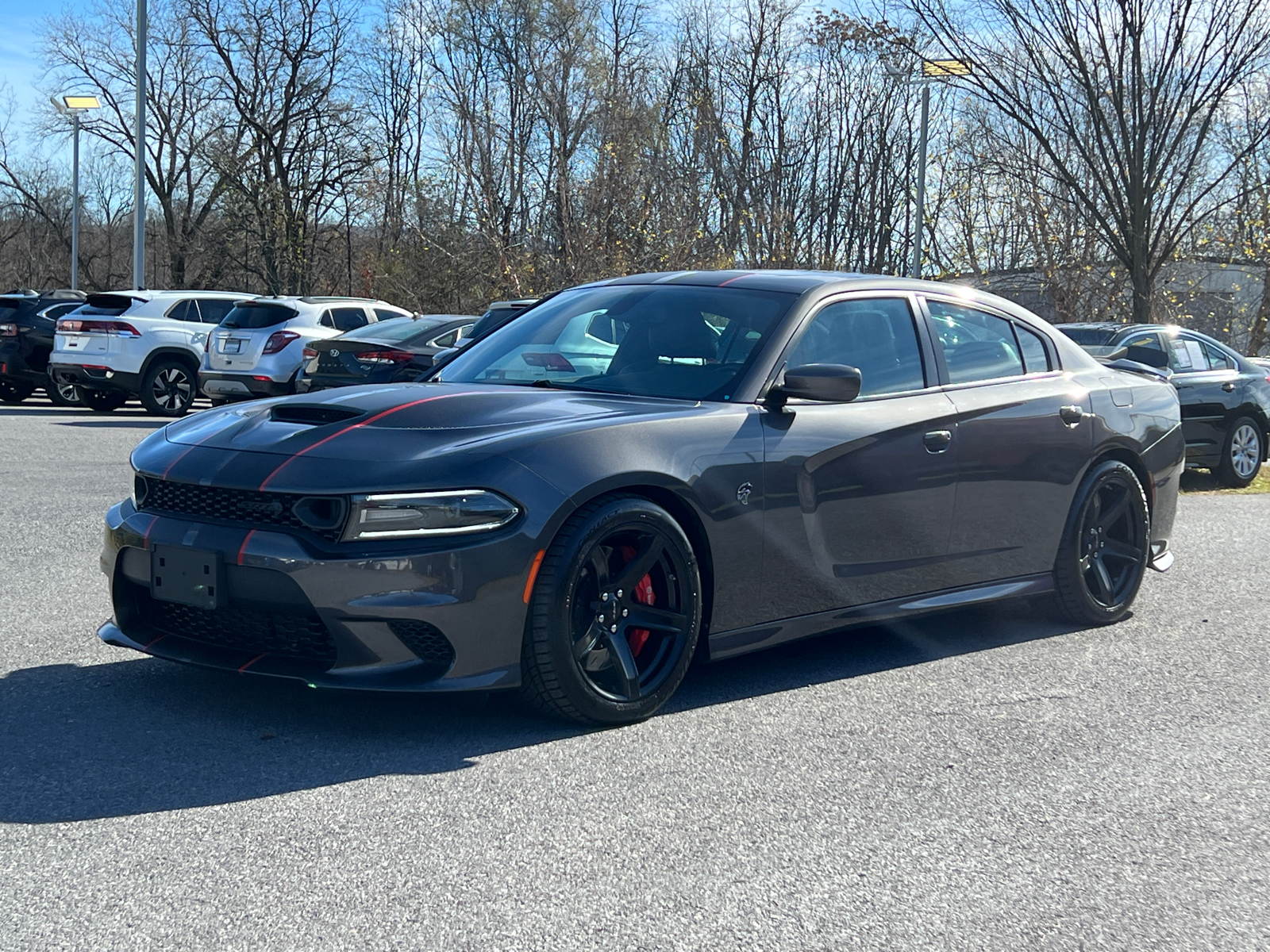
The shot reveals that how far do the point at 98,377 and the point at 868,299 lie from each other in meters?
14.7

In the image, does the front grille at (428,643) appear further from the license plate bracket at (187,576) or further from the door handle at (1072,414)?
the door handle at (1072,414)

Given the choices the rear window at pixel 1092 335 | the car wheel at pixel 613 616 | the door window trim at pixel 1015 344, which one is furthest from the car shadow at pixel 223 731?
the rear window at pixel 1092 335

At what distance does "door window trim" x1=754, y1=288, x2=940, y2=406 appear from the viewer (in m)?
4.83

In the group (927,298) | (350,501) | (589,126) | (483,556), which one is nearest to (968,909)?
(483,556)

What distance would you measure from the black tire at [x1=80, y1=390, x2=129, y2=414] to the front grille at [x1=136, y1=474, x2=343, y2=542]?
1577 centimetres

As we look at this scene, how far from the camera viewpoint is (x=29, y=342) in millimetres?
19438

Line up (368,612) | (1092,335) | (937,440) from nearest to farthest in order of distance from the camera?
1. (368,612)
2. (937,440)
3. (1092,335)

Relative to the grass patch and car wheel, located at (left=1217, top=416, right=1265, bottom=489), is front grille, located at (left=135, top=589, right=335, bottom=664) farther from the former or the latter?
car wheel, located at (left=1217, top=416, right=1265, bottom=489)

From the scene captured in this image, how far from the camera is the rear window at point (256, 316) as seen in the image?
17.2 m

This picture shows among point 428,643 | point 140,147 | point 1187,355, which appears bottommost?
point 428,643

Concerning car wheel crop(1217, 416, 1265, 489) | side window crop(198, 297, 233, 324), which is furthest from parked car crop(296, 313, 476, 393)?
car wheel crop(1217, 416, 1265, 489)

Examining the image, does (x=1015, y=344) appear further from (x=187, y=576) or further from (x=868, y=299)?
(x=187, y=576)

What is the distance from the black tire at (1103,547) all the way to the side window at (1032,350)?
1.70 ft

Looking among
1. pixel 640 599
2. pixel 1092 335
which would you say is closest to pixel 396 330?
pixel 1092 335
